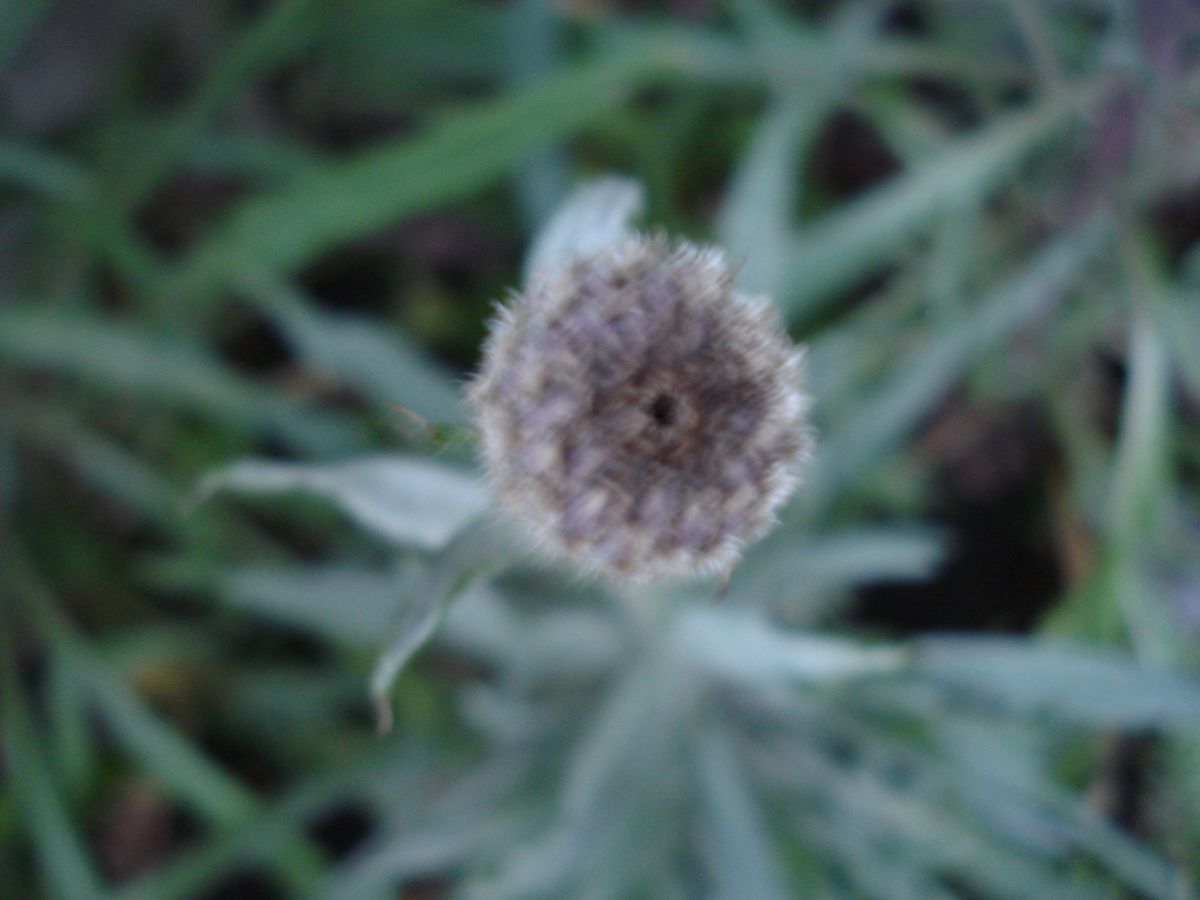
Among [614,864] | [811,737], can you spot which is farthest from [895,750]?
[614,864]

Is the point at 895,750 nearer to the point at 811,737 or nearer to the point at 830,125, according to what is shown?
the point at 811,737

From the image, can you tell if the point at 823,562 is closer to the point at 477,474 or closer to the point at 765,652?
the point at 765,652

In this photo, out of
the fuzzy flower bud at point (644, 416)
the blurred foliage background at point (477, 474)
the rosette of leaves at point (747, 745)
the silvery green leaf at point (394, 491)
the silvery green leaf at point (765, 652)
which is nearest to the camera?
the fuzzy flower bud at point (644, 416)

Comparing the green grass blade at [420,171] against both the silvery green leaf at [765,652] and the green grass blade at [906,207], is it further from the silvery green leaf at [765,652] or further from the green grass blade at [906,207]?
the silvery green leaf at [765,652]

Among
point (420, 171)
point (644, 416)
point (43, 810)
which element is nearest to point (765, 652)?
point (644, 416)

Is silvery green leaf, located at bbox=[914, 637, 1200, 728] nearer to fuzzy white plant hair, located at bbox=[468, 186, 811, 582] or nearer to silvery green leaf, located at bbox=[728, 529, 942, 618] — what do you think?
silvery green leaf, located at bbox=[728, 529, 942, 618]

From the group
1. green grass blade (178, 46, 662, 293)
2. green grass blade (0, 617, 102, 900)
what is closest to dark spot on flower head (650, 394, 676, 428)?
green grass blade (178, 46, 662, 293)

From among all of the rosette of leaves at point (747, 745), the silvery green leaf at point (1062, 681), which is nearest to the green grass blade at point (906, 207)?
the rosette of leaves at point (747, 745)
